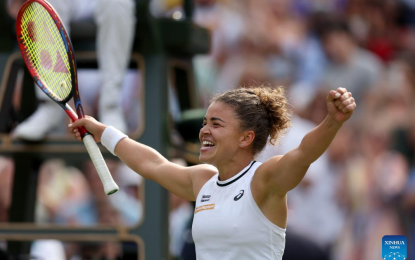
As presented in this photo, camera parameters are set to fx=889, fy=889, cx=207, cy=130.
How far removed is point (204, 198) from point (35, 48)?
1547mm

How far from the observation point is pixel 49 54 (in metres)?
4.72

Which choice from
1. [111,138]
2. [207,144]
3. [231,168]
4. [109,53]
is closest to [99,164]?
[111,138]

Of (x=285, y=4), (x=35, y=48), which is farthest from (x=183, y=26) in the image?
(x=285, y=4)

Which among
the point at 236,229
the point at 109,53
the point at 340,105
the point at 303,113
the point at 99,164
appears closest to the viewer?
the point at 340,105

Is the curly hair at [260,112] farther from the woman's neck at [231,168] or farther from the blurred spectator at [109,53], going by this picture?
the blurred spectator at [109,53]

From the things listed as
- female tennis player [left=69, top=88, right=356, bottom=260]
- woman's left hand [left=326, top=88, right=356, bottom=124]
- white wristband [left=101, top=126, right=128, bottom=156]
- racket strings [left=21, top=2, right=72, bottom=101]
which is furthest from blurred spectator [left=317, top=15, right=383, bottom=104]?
woman's left hand [left=326, top=88, right=356, bottom=124]

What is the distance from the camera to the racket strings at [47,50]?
4.55 meters

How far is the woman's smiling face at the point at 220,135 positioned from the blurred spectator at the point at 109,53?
229 cm

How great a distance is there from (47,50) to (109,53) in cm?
139

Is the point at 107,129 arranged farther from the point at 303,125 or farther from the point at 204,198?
the point at 303,125

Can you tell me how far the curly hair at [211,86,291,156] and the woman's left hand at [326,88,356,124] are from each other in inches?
23.9

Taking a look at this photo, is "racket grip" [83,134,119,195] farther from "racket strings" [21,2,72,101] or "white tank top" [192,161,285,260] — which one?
"white tank top" [192,161,285,260]

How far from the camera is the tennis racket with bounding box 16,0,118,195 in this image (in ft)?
14.5

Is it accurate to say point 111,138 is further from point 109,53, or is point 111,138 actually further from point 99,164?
point 109,53
